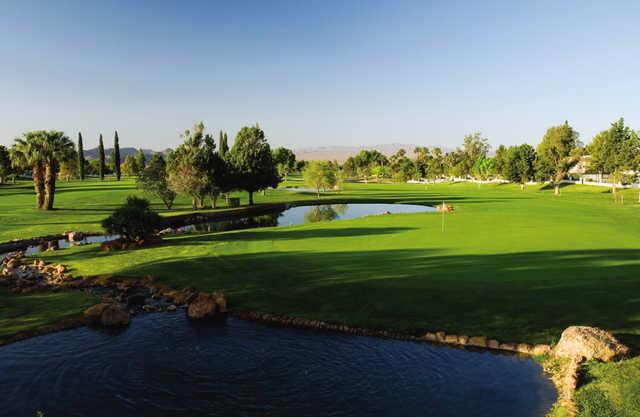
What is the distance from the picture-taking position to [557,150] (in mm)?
131250

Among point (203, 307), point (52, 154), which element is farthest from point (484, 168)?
point (203, 307)

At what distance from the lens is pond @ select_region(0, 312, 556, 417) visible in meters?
11.9

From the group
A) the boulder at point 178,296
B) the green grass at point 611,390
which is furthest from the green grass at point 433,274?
the boulder at point 178,296

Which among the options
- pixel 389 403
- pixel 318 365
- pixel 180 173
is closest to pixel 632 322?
pixel 389 403

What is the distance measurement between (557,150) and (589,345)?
138995 mm

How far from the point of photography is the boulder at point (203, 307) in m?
19.3

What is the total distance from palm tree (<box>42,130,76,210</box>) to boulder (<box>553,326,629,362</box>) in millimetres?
66888

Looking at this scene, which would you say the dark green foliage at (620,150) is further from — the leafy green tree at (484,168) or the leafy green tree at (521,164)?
the leafy green tree at (484,168)

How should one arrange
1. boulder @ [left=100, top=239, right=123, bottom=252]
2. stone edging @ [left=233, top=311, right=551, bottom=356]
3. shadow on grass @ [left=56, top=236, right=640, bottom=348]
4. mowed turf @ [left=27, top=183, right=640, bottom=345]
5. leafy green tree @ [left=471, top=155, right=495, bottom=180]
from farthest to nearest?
1. leafy green tree @ [left=471, top=155, right=495, bottom=180]
2. boulder @ [left=100, top=239, right=123, bottom=252]
3. mowed turf @ [left=27, top=183, right=640, bottom=345]
4. shadow on grass @ [left=56, top=236, right=640, bottom=348]
5. stone edging @ [left=233, top=311, right=551, bottom=356]

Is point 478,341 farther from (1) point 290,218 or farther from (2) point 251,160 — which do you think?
(2) point 251,160

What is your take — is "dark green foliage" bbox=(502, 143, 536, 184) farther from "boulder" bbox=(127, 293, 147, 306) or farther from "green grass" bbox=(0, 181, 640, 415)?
"boulder" bbox=(127, 293, 147, 306)

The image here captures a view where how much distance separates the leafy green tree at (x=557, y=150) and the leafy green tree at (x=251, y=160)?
302 ft

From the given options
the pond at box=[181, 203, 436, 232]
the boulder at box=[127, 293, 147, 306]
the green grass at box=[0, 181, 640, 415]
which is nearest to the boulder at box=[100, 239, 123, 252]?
the green grass at box=[0, 181, 640, 415]

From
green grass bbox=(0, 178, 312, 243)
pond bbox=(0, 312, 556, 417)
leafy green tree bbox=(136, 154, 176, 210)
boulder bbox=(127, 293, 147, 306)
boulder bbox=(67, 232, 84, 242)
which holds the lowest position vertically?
pond bbox=(0, 312, 556, 417)
